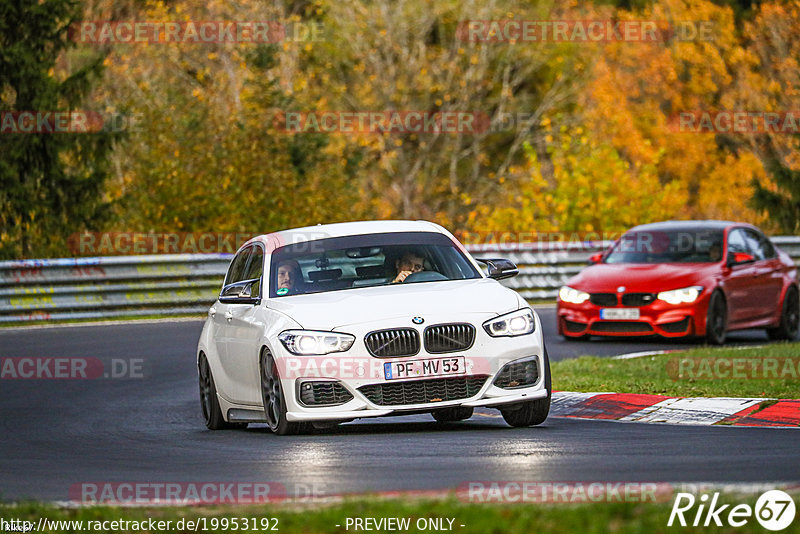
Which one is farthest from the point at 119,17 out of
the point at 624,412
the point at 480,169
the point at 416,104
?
the point at 624,412

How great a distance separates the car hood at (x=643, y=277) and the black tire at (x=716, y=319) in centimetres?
31

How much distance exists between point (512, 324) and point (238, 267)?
11.2 ft

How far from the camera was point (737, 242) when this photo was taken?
69.9ft

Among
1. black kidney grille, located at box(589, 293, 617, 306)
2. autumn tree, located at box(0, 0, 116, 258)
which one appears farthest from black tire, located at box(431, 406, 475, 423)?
autumn tree, located at box(0, 0, 116, 258)

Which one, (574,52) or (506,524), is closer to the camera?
(506,524)

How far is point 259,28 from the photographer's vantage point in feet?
149

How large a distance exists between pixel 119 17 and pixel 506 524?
44.2 m

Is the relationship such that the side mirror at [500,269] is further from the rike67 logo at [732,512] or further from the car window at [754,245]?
the car window at [754,245]

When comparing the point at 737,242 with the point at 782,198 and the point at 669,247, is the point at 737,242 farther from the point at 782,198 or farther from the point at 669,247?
the point at 782,198

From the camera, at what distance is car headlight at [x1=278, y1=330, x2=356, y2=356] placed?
11.2 m

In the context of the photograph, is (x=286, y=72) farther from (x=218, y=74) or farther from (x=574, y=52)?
(x=574, y=52)

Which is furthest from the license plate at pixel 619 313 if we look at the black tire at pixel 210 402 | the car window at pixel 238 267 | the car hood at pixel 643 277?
the black tire at pixel 210 402

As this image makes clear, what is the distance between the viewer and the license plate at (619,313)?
20.1 meters

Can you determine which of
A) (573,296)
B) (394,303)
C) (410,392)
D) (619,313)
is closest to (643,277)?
(619,313)
